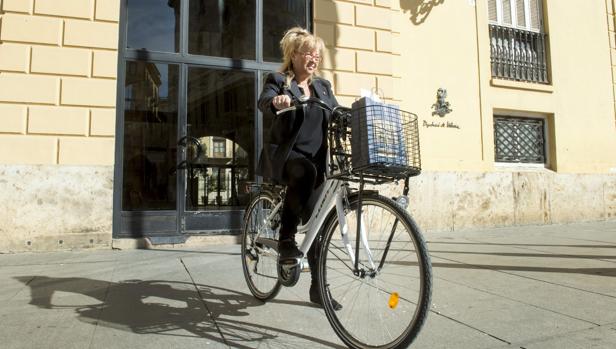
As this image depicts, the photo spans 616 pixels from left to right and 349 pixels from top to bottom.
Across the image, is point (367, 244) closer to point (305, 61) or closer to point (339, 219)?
point (339, 219)

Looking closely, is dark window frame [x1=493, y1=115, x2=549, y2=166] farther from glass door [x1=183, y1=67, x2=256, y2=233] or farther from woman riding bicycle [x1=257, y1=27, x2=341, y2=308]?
woman riding bicycle [x1=257, y1=27, x2=341, y2=308]

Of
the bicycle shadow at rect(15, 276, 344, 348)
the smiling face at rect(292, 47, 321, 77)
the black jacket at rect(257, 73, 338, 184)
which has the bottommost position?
the bicycle shadow at rect(15, 276, 344, 348)

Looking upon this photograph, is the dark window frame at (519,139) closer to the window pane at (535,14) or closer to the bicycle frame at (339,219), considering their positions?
the window pane at (535,14)

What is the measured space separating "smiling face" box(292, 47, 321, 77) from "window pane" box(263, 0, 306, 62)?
4560mm

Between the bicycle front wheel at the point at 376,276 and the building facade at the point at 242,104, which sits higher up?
the building facade at the point at 242,104

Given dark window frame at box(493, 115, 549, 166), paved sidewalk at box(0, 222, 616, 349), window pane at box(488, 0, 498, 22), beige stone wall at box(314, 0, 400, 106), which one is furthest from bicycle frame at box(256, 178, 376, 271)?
window pane at box(488, 0, 498, 22)

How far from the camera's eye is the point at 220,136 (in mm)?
7375

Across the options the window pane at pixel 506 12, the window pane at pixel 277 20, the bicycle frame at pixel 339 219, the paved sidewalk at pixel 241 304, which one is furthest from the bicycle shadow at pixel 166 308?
the window pane at pixel 506 12

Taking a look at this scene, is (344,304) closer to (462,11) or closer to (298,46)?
(298,46)

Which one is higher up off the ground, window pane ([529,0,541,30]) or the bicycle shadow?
window pane ([529,0,541,30])

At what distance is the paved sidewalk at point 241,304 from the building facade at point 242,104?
110 cm

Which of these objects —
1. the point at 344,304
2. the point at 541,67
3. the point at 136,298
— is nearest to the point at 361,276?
the point at 344,304

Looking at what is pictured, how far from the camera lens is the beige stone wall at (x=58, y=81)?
6.11m

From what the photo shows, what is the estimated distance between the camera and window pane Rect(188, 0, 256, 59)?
727 centimetres
